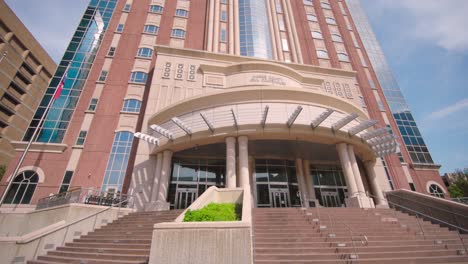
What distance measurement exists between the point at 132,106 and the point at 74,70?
9.63 metres

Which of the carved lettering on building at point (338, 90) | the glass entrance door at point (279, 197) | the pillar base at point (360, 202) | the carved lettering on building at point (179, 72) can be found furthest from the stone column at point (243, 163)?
the carved lettering on building at point (338, 90)

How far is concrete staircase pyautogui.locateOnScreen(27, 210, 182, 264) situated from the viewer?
8.64 m

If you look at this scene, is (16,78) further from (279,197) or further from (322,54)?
(322,54)

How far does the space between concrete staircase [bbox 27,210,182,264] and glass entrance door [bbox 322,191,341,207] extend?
1666 cm

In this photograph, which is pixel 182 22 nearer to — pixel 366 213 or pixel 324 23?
pixel 324 23

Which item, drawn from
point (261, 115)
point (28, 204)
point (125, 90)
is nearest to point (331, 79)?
point (261, 115)

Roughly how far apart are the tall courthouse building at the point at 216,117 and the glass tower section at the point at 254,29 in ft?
0.78

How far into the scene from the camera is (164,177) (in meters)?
19.0

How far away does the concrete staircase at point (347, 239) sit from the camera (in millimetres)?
7805

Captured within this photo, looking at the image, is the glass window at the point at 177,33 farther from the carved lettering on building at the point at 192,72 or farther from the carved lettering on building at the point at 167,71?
the carved lettering on building at the point at 192,72

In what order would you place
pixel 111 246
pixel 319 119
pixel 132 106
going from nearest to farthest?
pixel 111 246 < pixel 319 119 < pixel 132 106

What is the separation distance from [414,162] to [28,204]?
44.6 meters

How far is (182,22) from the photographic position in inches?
1411

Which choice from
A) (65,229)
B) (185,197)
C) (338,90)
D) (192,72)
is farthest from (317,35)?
(65,229)
